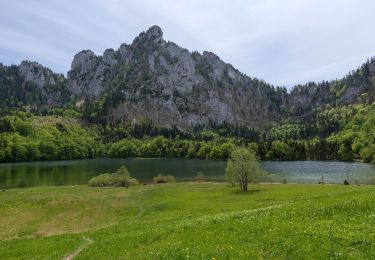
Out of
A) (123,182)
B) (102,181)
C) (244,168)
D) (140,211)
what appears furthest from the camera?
(123,182)

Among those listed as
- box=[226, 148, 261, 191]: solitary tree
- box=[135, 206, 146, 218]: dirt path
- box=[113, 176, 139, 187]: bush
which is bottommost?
box=[135, 206, 146, 218]: dirt path

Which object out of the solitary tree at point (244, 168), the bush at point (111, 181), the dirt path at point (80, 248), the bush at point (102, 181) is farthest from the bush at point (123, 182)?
the dirt path at point (80, 248)

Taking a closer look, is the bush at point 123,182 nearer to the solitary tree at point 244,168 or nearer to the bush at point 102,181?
the bush at point 102,181

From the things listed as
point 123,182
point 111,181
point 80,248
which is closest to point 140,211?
point 80,248

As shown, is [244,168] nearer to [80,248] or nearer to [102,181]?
[102,181]

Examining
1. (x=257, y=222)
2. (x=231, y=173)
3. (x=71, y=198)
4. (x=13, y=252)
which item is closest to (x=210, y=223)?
(x=257, y=222)

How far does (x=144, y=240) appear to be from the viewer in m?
28.9

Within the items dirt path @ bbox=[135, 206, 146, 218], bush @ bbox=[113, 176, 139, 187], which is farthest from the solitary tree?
dirt path @ bbox=[135, 206, 146, 218]

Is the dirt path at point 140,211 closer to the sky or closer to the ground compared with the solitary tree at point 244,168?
closer to the ground

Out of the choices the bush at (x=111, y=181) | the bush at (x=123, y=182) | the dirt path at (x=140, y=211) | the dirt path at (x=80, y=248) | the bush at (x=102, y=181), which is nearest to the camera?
the dirt path at (x=80, y=248)

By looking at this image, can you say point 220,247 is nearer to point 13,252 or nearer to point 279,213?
point 279,213

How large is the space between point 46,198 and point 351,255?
69840 mm

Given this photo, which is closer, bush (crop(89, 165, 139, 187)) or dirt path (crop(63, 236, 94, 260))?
dirt path (crop(63, 236, 94, 260))

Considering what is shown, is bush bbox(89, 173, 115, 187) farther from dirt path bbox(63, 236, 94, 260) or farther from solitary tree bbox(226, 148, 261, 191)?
dirt path bbox(63, 236, 94, 260)
